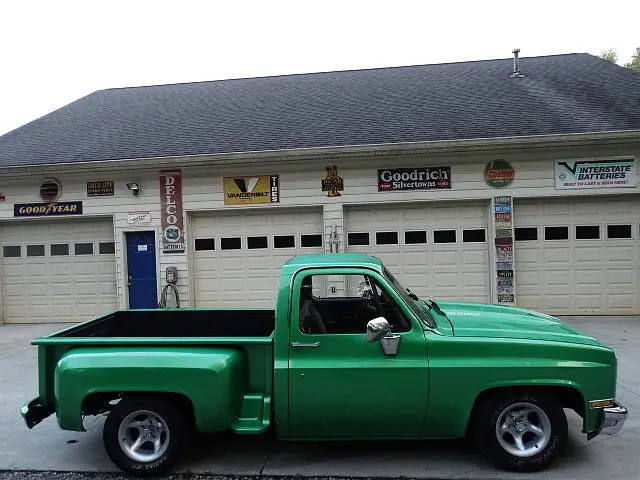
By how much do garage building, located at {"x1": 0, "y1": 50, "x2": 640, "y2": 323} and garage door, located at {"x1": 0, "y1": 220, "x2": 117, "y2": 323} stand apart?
0.03 metres

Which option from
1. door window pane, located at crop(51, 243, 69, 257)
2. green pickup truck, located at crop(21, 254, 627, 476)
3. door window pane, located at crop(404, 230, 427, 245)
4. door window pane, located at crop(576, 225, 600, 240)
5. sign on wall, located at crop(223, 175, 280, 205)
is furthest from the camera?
door window pane, located at crop(51, 243, 69, 257)

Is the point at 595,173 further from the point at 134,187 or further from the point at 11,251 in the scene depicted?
the point at 11,251

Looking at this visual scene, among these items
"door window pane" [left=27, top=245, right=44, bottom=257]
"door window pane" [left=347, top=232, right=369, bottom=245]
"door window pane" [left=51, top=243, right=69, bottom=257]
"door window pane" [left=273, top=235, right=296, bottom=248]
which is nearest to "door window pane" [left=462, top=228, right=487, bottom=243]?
"door window pane" [left=347, top=232, right=369, bottom=245]

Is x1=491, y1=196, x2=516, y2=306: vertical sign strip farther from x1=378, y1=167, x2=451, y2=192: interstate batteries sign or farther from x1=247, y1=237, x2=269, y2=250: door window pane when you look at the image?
x1=247, y1=237, x2=269, y2=250: door window pane

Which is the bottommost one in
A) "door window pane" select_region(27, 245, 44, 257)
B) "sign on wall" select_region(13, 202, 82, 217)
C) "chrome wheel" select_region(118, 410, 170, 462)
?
"chrome wheel" select_region(118, 410, 170, 462)

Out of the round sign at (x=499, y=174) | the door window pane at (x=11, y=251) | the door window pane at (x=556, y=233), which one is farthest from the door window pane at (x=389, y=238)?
the door window pane at (x=11, y=251)

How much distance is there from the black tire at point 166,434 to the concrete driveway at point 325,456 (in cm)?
23

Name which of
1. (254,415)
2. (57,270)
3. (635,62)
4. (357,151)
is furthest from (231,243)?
(635,62)

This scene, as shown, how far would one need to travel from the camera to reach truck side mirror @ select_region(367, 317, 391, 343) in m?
3.63

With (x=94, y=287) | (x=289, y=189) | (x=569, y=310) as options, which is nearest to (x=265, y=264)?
(x=289, y=189)

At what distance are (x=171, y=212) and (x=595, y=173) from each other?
8.62 metres

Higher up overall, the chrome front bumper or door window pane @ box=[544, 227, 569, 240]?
door window pane @ box=[544, 227, 569, 240]

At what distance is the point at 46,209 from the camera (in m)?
10.9

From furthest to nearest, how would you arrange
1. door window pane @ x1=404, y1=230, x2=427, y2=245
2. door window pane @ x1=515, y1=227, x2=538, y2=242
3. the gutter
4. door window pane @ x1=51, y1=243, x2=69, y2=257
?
door window pane @ x1=51, y1=243, x2=69, y2=257 → door window pane @ x1=404, y1=230, x2=427, y2=245 → door window pane @ x1=515, y1=227, x2=538, y2=242 → the gutter
